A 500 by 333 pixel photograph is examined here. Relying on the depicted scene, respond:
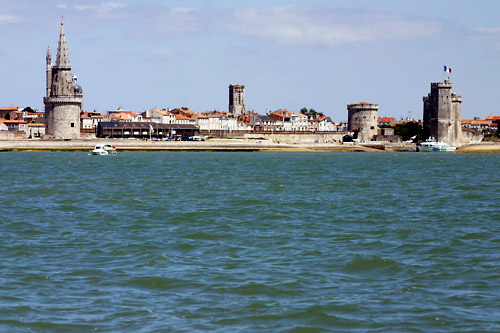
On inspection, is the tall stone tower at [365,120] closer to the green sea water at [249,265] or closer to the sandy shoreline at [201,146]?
the sandy shoreline at [201,146]

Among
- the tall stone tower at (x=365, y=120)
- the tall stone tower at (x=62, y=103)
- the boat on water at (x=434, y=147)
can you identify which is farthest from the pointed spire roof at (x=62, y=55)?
the tall stone tower at (x=365, y=120)

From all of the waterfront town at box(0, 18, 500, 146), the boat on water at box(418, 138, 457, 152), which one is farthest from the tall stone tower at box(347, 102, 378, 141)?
the boat on water at box(418, 138, 457, 152)

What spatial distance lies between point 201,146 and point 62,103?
2431 cm

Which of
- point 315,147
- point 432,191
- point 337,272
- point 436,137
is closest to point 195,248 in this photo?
point 337,272

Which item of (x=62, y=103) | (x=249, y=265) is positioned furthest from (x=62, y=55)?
(x=249, y=265)

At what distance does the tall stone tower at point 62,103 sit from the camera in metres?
119

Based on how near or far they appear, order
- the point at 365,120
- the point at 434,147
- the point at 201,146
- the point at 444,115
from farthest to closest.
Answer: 1. the point at 365,120
2. the point at 444,115
3. the point at 434,147
4. the point at 201,146

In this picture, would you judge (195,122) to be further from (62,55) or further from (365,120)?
(62,55)

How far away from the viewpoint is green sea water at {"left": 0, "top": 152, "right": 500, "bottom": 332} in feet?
40.0

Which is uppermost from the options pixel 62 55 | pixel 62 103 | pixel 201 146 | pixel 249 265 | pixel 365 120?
pixel 62 55

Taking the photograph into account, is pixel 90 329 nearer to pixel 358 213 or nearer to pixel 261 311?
pixel 261 311

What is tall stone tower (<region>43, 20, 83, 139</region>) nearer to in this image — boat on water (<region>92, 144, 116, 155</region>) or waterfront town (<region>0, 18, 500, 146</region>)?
waterfront town (<region>0, 18, 500, 146</region>)

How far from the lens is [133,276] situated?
588 inches

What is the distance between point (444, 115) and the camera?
420 ft
